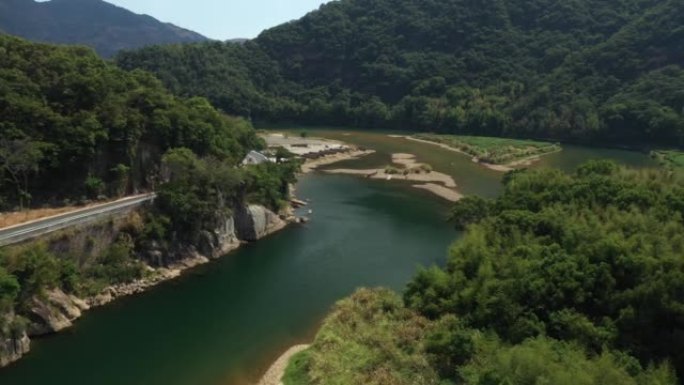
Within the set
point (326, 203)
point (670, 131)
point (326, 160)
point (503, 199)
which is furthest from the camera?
point (670, 131)

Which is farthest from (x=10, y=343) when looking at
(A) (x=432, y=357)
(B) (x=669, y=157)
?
(B) (x=669, y=157)

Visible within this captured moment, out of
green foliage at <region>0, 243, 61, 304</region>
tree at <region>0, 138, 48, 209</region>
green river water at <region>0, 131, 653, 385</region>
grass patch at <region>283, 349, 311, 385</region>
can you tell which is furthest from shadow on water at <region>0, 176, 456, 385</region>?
tree at <region>0, 138, 48, 209</region>

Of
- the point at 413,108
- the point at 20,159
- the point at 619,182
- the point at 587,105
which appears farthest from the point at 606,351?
the point at 413,108

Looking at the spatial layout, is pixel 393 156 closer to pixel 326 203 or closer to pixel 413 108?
pixel 326 203

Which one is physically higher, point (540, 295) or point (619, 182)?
point (619, 182)

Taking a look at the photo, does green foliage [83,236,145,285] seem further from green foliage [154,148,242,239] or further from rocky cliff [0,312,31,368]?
rocky cliff [0,312,31,368]

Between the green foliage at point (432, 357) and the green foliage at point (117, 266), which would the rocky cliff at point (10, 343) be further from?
the green foliage at point (432, 357)

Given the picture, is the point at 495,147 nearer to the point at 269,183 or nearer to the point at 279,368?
the point at 269,183
